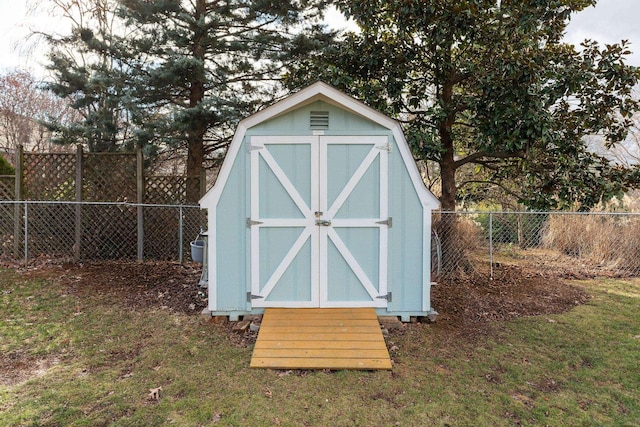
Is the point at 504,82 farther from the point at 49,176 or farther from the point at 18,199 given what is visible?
the point at 18,199

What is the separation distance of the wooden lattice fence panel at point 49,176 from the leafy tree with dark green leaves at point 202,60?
1644 millimetres

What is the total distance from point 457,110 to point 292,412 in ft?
17.2

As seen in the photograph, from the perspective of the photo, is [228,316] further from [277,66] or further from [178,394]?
[277,66]

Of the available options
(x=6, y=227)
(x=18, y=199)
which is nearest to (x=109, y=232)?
(x=18, y=199)

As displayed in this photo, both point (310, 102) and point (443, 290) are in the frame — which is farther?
point (443, 290)

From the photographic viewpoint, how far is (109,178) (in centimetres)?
691

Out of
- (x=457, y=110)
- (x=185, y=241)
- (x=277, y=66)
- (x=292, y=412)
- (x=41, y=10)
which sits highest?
(x=41, y=10)

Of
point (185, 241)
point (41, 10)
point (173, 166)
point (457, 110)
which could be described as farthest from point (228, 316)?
point (41, 10)

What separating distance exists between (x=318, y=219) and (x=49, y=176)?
6022mm

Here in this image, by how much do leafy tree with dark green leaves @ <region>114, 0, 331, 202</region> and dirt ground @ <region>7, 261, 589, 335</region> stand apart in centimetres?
194

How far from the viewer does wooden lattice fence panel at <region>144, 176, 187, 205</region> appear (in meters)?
7.07

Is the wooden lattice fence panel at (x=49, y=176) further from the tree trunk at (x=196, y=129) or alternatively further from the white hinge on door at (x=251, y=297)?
the white hinge on door at (x=251, y=297)

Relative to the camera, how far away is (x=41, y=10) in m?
8.62

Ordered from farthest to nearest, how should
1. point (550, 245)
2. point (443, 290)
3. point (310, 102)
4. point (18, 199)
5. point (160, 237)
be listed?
point (550, 245) → point (160, 237) → point (18, 199) → point (443, 290) → point (310, 102)
